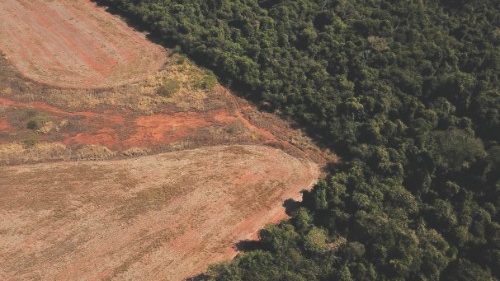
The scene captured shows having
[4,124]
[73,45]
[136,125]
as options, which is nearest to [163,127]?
[136,125]

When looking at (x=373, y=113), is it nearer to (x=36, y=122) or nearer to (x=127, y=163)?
(x=127, y=163)

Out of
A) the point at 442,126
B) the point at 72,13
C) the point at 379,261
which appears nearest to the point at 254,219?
the point at 379,261

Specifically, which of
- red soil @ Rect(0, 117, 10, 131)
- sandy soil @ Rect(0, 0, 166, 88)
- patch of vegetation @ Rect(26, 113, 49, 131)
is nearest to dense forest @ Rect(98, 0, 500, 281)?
sandy soil @ Rect(0, 0, 166, 88)

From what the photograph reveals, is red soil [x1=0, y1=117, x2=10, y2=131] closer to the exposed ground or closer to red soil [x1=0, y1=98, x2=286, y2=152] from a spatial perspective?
the exposed ground

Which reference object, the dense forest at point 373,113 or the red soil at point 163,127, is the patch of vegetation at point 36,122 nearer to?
the red soil at point 163,127

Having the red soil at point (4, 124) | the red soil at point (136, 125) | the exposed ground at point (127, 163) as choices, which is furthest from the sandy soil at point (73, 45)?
the red soil at point (4, 124)

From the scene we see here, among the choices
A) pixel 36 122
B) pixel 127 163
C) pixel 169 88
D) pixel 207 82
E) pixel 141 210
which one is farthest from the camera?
pixel 207 82
